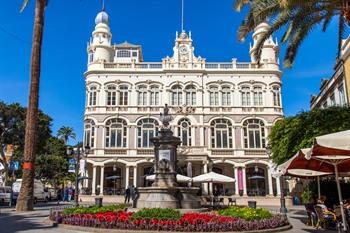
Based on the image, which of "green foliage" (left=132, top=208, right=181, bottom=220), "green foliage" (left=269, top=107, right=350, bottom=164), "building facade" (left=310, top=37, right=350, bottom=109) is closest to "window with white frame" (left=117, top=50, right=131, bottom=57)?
"building facade" (left=310, top=37, right=350, bottom=109)

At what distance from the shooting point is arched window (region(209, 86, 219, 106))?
44.2 m

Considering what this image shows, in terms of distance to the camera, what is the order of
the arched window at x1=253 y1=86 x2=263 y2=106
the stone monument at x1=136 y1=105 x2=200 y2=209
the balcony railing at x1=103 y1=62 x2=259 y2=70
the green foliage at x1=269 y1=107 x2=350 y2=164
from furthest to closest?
the balcony railing at x1=103 y1=62 x2=259 y2=70, the arched window at x1=253 y1=86 x2=263 y2=106, the green foliage at x1=269 y1=107 x2=350 y2=164, the stone monument at x1=136 y1=105 x2=200 y2=209

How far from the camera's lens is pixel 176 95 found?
44.4 m

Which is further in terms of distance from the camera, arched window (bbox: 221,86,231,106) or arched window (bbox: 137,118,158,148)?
arched window (bbox: 221,86,231,106)

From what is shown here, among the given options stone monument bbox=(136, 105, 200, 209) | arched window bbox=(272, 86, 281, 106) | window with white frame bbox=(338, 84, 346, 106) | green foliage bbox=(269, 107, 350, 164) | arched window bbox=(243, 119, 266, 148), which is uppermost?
arched window bbox=(272, 86, 281, 106)

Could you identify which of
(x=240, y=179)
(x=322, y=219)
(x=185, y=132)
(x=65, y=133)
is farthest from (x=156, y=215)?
(x=65, y=133)

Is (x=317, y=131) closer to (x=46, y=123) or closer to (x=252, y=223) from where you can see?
(x=252, y=223)

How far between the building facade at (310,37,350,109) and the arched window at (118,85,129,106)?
72.1ft

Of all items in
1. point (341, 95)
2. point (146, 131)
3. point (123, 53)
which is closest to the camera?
point (341, 95)

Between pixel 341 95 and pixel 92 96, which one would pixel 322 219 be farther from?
pixel 92 96

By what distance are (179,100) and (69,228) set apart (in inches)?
1233

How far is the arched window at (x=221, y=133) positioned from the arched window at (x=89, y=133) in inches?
552

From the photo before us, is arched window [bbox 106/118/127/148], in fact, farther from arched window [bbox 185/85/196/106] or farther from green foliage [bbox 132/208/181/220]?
green foliage [bbox 132/208/181/220]

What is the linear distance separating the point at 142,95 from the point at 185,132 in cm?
683
